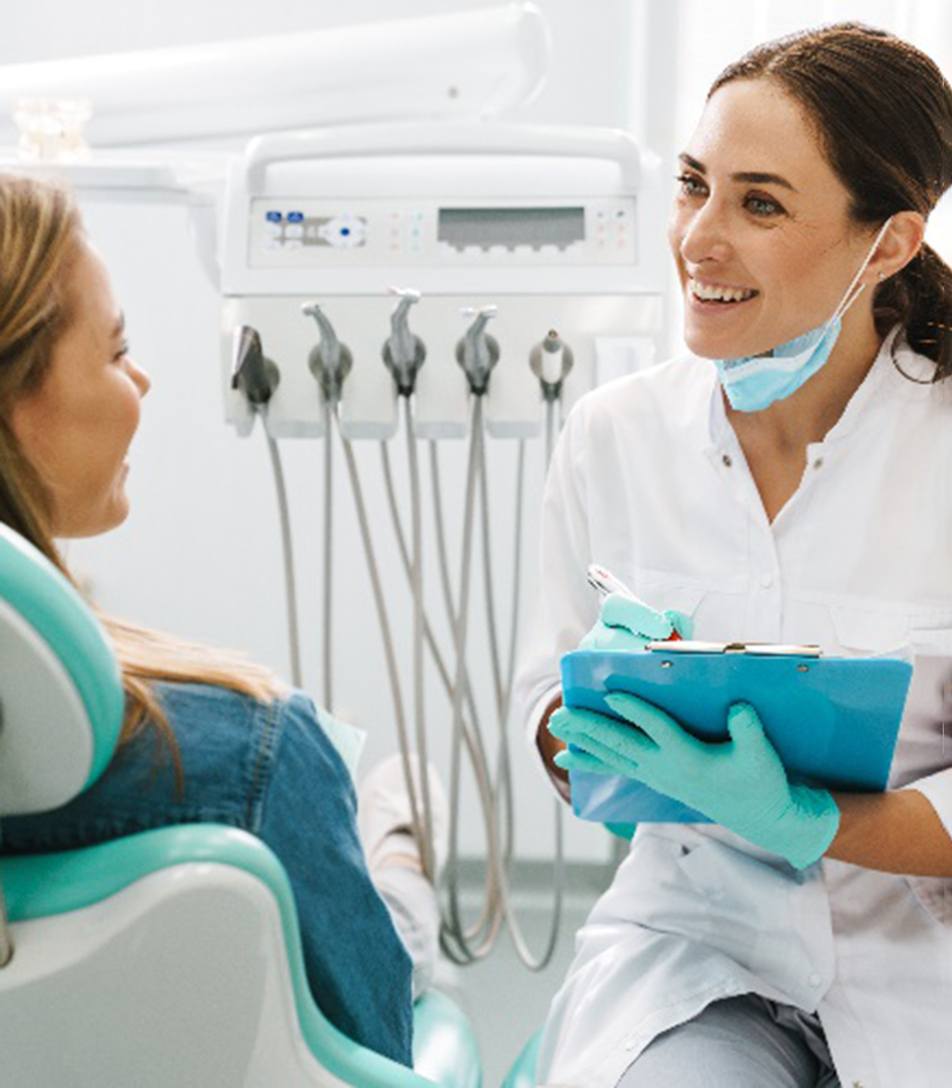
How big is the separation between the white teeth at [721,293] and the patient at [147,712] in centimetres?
60

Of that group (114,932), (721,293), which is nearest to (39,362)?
(114,932)

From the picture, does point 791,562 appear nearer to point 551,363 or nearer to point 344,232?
point 551,363

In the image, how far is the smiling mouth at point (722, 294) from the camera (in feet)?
5.14

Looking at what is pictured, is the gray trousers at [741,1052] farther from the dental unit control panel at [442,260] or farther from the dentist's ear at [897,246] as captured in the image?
the dental unit control panel at [442,260]

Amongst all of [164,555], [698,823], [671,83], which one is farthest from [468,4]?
[698,823]

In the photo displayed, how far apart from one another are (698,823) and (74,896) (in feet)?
2.56

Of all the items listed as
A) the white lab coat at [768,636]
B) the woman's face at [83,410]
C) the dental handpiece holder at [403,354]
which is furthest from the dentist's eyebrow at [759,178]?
the woman's face at [83,410]

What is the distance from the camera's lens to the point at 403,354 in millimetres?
2045

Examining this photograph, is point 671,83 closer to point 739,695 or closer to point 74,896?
point 739,695

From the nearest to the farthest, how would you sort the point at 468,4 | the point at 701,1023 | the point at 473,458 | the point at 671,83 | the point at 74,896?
the point at 74,896 → the point at 701,1023 → the point at 473,458 → the point at 671,83 → the point at 468,4

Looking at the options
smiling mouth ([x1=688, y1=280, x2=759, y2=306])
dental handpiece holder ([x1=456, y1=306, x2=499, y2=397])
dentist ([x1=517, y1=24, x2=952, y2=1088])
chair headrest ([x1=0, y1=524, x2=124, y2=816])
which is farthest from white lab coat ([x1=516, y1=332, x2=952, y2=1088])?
chair headrest ([x1=0, y1=524, x2=124, y2=816])

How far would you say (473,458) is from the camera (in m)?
2.17

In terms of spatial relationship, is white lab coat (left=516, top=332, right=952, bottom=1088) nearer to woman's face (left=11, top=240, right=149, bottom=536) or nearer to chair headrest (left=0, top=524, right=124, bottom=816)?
woman's face (left=11, top=240, right=149, bottom=536)

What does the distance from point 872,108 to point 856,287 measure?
0.17 meters
